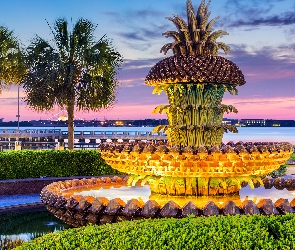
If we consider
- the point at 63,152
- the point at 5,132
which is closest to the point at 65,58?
the point at 63,152

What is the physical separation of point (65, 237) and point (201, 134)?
3800mm

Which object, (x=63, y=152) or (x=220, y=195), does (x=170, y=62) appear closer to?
(x=220, y=195)

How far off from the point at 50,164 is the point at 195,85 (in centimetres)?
1101

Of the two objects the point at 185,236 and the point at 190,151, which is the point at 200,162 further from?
the point at 185,236

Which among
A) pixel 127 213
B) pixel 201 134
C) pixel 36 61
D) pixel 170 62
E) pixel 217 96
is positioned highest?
pixel 36 61

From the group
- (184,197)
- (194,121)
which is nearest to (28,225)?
(184,197)

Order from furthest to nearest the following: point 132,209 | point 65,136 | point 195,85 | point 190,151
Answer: point 65,136
point 195,85
point 190,151
point 132,209

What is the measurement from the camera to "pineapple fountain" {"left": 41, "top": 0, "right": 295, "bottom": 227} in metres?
6.98

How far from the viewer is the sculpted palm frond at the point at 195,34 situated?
8.02 meters

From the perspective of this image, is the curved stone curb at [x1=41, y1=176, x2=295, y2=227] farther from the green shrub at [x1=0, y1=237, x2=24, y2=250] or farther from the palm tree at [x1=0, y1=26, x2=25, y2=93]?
the palm tree at [x1=0, y1=26, x2=25, y2=93]

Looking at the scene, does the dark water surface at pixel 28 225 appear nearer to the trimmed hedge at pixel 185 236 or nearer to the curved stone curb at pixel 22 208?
the curved stone curb at pixel 22 208

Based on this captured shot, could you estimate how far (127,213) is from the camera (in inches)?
264

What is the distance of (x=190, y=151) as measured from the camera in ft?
22.8

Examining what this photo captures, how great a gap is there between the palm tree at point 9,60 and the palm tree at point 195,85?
55.4 ft
